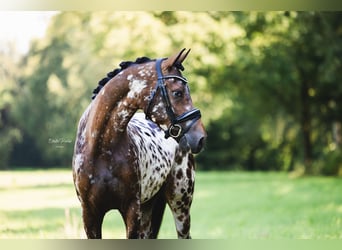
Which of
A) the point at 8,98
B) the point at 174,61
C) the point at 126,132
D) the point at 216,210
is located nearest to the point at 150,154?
the point at 126,132

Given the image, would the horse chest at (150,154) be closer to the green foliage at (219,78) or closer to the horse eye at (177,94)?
the horse eye at (177,94)

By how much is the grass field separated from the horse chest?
1.18m

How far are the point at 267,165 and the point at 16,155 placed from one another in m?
5.43

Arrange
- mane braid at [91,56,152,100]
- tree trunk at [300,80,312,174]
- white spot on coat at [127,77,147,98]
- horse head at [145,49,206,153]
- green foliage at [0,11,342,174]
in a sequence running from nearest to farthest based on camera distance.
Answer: horse head at [145,49,206,153], white spot on coat at [127,77,147,98], mane braid at [91,56,152,100], green foliage at [0,11,342,174], tree trunk at [300,80,312,174]

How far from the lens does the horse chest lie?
3174mm

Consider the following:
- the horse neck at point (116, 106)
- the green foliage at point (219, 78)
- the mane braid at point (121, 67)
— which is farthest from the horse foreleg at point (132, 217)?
the green foliage at point (219, 78)

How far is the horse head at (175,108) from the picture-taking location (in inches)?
112

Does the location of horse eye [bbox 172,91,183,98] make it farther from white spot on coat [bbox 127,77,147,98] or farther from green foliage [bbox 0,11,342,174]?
green foliage [bbox 0,11,342,174]

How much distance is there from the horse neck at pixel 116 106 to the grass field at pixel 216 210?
153cm

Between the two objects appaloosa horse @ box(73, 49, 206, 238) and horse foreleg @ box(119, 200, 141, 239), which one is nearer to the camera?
appaloosa horse @ box(73, 49, 206, 238)

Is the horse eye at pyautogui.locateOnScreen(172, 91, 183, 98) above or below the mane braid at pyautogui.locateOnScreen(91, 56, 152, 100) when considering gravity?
below

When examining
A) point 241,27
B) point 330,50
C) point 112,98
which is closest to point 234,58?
point 241,27

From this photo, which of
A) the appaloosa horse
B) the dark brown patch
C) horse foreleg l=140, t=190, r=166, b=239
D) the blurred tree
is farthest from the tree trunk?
the appaloosa horse

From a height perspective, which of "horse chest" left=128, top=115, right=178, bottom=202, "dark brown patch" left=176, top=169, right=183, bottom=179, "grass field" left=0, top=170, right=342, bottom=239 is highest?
"horse chest" left=128, top=115, right=178, bottom=202
